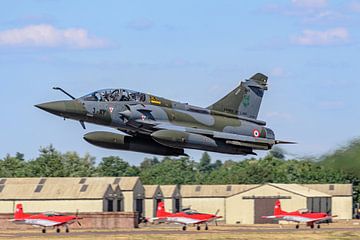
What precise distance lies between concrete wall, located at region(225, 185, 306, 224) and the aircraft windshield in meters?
57.5

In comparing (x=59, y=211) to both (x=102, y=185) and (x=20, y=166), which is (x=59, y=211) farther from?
(x=20, y=166)

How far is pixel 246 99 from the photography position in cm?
5744

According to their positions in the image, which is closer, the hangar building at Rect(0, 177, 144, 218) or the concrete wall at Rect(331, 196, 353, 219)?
the hangar building at Rect(0, 177, 144, 218)

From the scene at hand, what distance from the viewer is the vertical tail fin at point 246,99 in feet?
187

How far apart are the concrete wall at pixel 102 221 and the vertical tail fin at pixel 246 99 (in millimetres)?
27045

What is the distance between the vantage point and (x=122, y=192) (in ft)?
327

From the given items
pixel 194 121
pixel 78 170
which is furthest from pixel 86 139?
pixel 78 170

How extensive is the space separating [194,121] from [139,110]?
3455 millimetres

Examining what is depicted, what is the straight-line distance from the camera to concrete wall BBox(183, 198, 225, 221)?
118438mm

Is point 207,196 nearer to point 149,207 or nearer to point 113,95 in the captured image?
point 149,207

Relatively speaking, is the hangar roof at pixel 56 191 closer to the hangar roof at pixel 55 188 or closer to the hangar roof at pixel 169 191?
the hangar roof at pixel 55 188

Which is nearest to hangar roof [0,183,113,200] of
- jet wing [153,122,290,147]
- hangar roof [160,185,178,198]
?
hangar roof [160,185,178,198]

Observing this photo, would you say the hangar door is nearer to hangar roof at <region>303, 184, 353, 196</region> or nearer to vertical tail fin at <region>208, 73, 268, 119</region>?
hangar roof at <region>303, 184, 353, 196</region>

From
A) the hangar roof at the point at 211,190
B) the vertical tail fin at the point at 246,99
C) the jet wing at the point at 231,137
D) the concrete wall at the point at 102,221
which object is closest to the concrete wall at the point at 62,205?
the concrete wall at the point at 102,221
